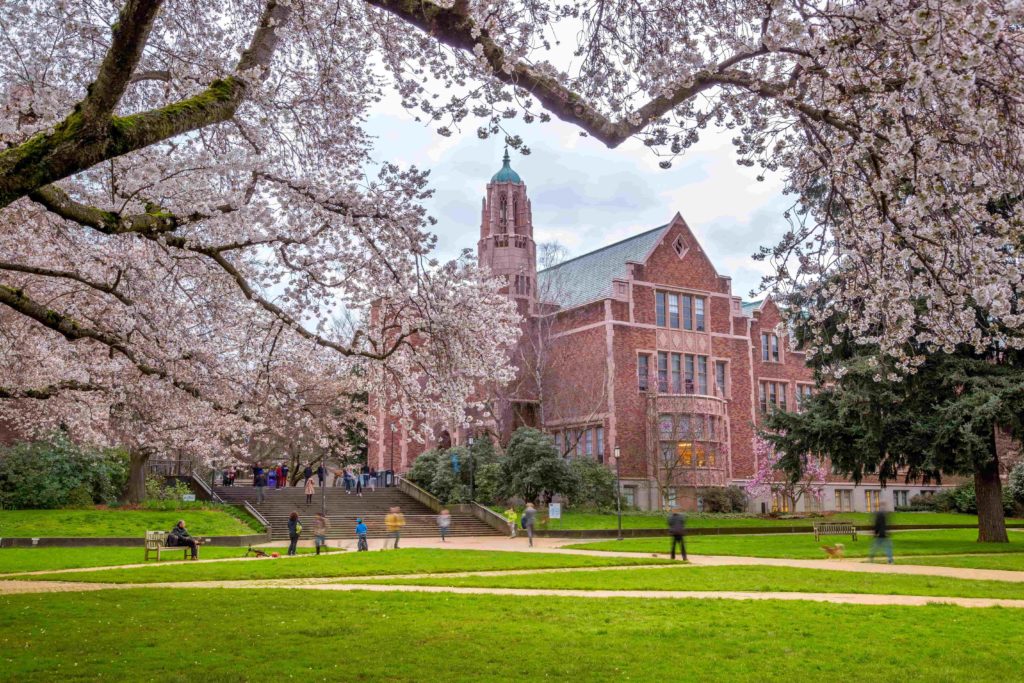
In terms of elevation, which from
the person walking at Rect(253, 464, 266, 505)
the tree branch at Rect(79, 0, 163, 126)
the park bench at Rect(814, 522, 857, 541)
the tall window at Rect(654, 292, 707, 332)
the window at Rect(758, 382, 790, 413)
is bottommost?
the park bench at Rect(814, 522, 857, 541)

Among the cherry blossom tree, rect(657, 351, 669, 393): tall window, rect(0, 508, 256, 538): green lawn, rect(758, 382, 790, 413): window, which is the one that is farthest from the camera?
rect(758, 382, 790, 413): window

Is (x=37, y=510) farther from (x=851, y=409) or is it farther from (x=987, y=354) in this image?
(x=987, y=354)

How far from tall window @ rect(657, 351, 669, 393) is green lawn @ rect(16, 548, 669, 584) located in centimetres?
2451

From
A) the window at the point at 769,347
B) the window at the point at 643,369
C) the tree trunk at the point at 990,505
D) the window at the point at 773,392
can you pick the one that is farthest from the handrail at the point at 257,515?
the window at the point at 769,347

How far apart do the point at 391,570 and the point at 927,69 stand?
1494cm

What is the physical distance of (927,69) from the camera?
649 centimetres

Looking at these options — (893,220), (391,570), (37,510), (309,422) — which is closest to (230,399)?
(309,422)

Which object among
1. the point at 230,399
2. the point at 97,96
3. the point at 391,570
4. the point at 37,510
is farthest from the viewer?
the point at 37,510

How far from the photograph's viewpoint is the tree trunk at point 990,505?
27984mm

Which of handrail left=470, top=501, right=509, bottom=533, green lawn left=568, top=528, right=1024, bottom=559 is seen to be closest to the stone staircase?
handrail left=470, top=501, right=509, bottom=533

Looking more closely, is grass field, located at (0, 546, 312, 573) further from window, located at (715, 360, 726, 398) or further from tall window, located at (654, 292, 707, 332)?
window, located at (715, 360, 726, 398)

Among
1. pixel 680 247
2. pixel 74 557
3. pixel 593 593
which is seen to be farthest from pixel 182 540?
pixel 680 247

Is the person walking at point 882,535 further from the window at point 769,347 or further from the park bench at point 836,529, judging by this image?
the window at point 769,347

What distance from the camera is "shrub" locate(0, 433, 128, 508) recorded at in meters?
32.8
